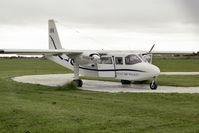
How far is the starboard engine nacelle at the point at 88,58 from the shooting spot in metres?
23.2

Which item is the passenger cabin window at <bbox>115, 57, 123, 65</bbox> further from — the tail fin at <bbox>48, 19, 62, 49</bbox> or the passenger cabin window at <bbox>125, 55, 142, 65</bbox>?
the tail fin at <bbox>48, 19, 62, 49</bbox>

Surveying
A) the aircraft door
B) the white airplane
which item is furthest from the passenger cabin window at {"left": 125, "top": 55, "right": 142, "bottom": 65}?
the aircraft door

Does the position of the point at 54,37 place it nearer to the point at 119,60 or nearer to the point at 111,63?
the point at 111,63

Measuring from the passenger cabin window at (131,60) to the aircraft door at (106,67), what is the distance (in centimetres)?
129

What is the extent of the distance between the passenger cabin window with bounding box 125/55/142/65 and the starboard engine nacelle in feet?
6.80

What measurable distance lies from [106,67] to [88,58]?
1.58m

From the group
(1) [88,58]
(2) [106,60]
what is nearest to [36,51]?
(1) [88,58]

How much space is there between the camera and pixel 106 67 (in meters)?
24.3

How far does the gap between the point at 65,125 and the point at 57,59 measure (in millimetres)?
19445

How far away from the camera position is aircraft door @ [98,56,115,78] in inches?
944

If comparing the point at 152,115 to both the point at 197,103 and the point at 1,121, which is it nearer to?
the point at 197,103

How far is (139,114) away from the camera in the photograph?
1150cm

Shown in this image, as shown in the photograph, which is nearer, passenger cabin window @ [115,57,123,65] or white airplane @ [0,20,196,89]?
white airplane @ [0,20,196,89]

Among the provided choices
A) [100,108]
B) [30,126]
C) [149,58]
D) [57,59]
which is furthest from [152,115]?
[57,59]
